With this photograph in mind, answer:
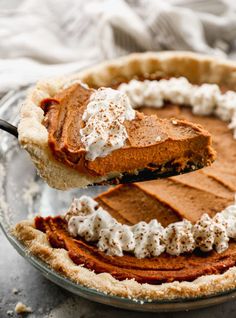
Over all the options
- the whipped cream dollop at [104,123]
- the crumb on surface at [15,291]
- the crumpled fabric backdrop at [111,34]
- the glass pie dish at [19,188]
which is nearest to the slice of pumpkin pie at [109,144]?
the whipped cream dollop at [104,123]

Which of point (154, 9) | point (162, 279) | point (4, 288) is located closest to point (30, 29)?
point (154, 9)

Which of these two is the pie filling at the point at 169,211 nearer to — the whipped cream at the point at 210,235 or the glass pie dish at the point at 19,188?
the whipped cream at the point at 210,235

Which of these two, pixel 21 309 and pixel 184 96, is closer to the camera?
pixel 21 309

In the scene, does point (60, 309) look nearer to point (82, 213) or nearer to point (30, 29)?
point (82, 213)

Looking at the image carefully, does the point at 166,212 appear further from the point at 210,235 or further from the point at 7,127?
the point at 7,127

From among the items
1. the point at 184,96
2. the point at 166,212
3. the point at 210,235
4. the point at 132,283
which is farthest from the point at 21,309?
the point at 184,96

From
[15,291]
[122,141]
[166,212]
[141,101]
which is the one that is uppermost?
→ [122,141]
